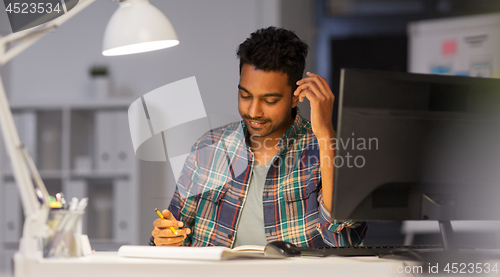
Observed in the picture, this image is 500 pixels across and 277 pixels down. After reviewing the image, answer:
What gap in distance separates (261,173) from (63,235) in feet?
2.64

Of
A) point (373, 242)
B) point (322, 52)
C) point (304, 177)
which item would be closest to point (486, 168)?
point (304, 177)

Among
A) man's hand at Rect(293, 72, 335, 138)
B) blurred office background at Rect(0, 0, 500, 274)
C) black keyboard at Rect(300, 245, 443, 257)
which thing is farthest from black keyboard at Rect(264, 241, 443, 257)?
blurred office background at Rect(0, 0, 500, 274)

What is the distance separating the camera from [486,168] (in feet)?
3.00

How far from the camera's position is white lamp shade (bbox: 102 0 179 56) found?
1.01 metres

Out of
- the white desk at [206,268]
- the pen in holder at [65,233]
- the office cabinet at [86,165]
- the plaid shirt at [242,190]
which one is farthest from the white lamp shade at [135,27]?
the office cabinet at [86,165]

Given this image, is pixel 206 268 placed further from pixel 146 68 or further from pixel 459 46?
pixel 459 46

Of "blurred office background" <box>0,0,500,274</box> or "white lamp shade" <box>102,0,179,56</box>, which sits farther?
"blurred office background" <box>0,0,500,274</box>

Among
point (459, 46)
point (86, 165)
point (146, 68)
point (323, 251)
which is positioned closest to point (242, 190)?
point (323, 251)

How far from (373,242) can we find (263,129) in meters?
1.68

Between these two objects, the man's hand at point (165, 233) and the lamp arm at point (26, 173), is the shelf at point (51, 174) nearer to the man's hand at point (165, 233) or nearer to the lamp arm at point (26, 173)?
the man's hand at point (165, 233)

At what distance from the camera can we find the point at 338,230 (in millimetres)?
1200

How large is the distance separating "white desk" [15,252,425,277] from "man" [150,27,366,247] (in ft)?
1.99

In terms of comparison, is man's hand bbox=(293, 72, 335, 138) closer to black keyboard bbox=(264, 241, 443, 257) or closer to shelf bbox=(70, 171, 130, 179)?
black keyboard bbox=(264, 241, 443, 257)

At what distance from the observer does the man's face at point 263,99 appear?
4.80ft
